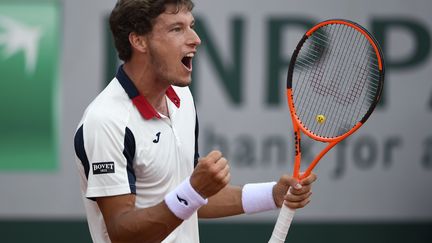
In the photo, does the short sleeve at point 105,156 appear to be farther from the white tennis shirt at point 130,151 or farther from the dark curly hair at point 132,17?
the dark curly hair at point 132,17

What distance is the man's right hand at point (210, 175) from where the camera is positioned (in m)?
3.49

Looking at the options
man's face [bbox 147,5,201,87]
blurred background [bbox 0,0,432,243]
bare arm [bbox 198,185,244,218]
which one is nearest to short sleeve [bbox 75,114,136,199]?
man's face [bbox 147,5,201,87]

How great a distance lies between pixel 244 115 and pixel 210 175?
11.2ft

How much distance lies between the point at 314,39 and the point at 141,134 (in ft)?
7.59

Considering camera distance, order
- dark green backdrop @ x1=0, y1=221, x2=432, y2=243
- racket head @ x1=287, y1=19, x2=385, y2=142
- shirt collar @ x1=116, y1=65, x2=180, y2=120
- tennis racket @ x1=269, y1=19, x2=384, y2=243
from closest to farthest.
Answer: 1. shirt collar @ x1=116, y1=65, x2=180, y2=120
2. tennis racket @ x1=269, y1=19, x2=384, y2=243
3. racket head @ x1=287, y1=19, x2=385, y2=142
4. dark green backdrop @ x1=0, y1=221, x2=432, y2=243

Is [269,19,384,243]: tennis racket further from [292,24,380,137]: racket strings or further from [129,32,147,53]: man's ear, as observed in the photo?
[129,32,147,53]: man's ear

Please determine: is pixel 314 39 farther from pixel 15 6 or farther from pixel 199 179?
pixel 199 179

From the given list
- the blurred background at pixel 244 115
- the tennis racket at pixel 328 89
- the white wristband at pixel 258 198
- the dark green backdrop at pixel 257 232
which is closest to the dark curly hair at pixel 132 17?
the tennis racket at pixel 328 89

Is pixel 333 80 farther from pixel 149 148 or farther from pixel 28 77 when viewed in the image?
pixel 28 77

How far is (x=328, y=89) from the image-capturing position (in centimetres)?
508

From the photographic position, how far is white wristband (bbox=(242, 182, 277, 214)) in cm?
413

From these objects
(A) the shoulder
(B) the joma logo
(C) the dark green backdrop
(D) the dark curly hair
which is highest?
(D) the dark curly hair

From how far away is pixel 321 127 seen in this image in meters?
5.36

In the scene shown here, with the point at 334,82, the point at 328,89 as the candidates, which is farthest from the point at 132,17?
the point at 328,89
